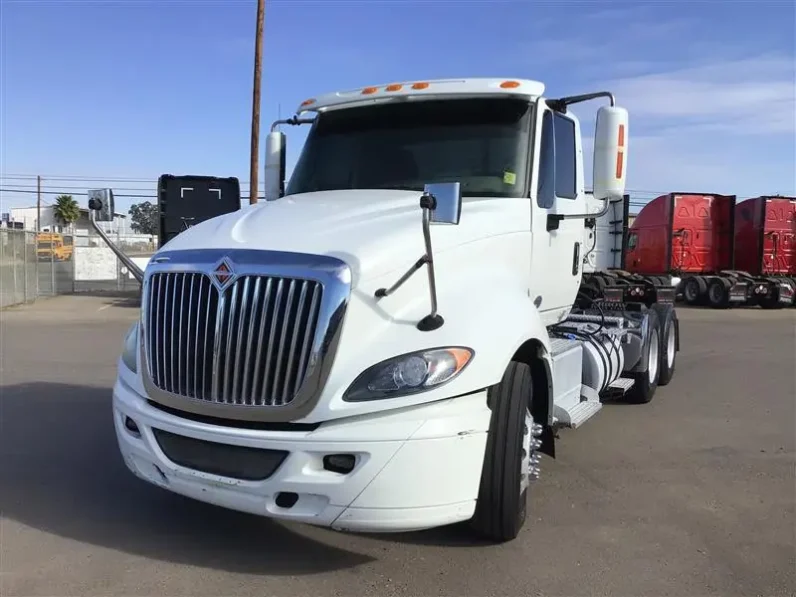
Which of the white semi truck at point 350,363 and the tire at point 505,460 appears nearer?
the white semi truck at point 350,363

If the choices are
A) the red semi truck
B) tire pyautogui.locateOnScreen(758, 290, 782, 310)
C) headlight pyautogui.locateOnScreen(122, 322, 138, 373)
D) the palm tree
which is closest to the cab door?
headlight pyautogui.locateOnScreen(122, 322, 138, 373)

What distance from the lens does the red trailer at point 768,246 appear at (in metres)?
22.1

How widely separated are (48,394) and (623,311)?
21.9ft

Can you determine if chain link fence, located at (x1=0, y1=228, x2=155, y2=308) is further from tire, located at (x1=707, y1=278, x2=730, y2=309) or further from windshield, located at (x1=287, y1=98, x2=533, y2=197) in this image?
tire, located at (x1=707, y1=278, x2=730, y2=309)

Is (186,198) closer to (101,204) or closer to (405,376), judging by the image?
(101,204)

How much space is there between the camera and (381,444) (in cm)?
315

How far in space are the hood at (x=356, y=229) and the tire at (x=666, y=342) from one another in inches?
192

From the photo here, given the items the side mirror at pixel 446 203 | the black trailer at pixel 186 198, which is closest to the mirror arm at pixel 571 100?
the side mirror at pixel 446 203

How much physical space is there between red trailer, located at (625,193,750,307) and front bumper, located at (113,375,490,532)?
773 inches

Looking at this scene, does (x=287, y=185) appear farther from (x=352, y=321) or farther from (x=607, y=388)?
(x=607, y=388)

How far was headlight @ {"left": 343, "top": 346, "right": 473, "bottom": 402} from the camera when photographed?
321 cm

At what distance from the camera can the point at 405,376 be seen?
10.6 ft

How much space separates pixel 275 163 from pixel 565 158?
2403mm

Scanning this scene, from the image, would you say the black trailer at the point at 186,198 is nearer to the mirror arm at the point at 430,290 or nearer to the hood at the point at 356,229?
the hood at the point at 356,229
